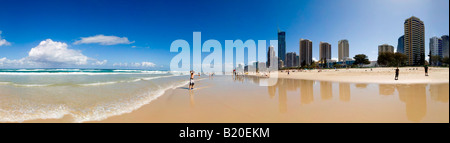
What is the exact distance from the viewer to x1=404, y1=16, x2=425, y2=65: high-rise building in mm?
→ 71775

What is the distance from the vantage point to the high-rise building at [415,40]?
71.8 meters

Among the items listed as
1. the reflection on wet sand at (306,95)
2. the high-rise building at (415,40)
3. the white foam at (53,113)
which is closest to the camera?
the white foam at (53,113)

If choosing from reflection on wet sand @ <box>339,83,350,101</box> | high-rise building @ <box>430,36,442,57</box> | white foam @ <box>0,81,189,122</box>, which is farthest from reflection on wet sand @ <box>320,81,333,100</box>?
high-rise building @ <box>430,36,442,57</box>

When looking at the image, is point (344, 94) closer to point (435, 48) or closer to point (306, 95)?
point (306, 95)

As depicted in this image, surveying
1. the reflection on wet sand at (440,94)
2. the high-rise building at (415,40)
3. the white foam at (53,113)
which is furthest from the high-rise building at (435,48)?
the white foam at (53,113)

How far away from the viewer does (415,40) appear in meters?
80.6

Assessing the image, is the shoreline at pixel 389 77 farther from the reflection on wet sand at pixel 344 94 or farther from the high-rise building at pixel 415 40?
the high-rise building at pixel 415 40

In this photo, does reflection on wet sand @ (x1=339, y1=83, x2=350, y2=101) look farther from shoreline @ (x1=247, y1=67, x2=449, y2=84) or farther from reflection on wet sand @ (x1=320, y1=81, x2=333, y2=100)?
shoreline @ (x1=247, y1=67, x2=449, y2=84)

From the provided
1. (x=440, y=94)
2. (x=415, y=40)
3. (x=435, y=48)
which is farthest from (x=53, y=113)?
(x=415, y=40)
